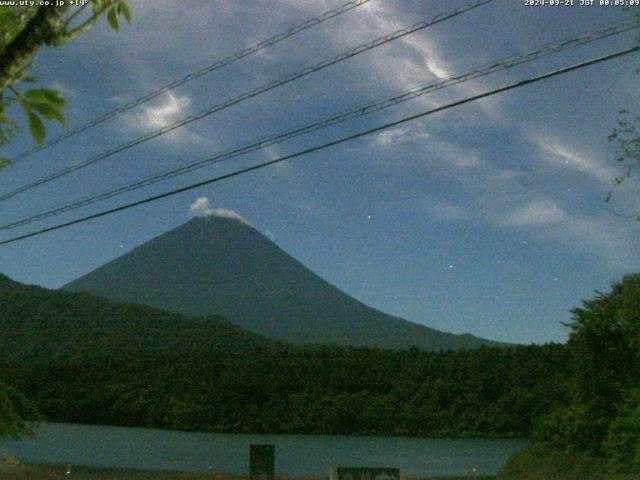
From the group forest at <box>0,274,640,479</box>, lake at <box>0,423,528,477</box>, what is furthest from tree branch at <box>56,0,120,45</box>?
lake at <box>0,423,528,477</box>

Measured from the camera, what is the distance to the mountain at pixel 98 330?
4531cm

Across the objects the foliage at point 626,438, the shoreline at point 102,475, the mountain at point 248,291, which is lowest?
the shoreline at point 102,475

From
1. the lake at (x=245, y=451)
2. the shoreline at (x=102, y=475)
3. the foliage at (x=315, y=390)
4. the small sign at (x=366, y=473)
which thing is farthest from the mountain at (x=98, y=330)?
the small sign at (x=366, y=473)

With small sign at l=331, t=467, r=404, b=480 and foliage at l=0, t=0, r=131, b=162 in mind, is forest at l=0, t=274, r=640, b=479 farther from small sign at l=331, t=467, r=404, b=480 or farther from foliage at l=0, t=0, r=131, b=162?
foliage at l=0, t=0, r=131, b=162

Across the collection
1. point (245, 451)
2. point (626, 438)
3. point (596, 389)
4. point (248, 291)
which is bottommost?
point (245, 451)

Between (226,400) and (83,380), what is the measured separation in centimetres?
792

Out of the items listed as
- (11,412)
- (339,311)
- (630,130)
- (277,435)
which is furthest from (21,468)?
(339,311)

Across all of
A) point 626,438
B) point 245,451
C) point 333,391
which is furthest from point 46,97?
point 333,391

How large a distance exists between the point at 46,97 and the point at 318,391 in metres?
25.8

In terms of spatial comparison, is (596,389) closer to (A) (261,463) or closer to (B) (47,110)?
(A) (261,463)

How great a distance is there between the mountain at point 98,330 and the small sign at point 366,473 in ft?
108

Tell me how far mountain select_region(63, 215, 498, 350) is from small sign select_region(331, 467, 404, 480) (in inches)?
2052

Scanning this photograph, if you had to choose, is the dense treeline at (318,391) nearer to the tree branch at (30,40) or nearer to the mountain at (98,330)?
the mountain at (98,330)

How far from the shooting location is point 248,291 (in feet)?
334
